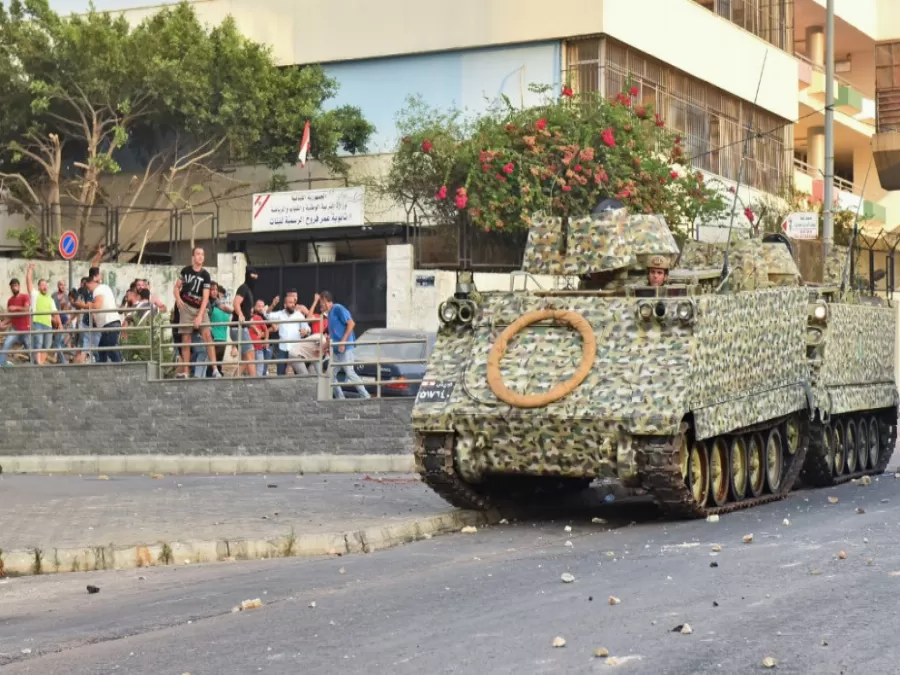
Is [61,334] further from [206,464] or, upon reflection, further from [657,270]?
[657,270]

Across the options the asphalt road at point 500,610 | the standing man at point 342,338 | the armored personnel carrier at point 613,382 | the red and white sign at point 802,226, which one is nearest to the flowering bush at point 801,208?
the red and white sign at point 802,226

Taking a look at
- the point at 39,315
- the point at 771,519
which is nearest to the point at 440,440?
the point at 771,519

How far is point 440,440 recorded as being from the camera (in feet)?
47.9

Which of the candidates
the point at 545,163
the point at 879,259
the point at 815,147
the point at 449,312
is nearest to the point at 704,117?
the point at 545,163

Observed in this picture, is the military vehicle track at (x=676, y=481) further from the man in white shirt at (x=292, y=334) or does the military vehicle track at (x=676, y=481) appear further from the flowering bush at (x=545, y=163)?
the flowering bush at (x=545, y=163)

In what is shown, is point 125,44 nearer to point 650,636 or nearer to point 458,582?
point 458,582

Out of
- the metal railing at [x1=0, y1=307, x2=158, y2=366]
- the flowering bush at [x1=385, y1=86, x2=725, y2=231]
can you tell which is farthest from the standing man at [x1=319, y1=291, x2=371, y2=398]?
the flowering bush at [x1=385, y1=86, x2=725, y2=231]

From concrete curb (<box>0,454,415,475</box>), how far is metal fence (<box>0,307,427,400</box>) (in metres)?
1.05

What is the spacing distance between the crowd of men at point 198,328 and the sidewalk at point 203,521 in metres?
A: 4.27

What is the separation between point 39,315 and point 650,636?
1880cm

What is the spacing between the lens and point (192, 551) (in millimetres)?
12250

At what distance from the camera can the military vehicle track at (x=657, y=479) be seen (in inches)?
538

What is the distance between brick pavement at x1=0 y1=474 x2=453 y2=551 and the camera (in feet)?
42.5

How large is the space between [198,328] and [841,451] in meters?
9.33
